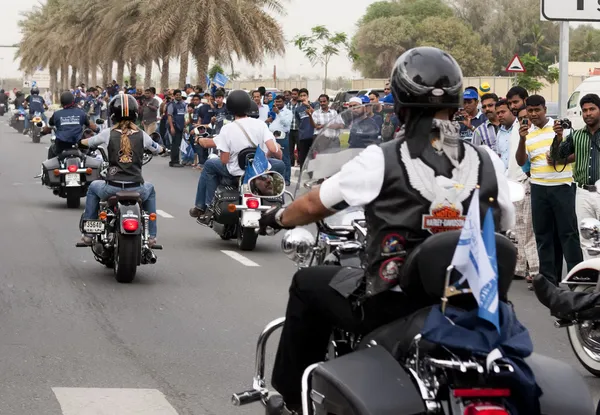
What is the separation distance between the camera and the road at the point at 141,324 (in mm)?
6695

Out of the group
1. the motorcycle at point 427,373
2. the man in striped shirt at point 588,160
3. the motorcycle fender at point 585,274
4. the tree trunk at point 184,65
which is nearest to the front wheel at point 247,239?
the man in striped shirt at point 588,160

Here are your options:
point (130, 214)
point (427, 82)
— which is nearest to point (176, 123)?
point (130, 214)

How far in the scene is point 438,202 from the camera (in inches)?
162

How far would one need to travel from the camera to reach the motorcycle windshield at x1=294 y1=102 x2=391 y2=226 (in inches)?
205

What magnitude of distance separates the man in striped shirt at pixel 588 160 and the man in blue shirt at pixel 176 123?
64.3 ft

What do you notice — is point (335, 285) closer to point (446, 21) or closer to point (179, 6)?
point (179, 6)

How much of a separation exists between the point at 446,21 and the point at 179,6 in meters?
49.2

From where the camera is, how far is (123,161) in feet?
36.7

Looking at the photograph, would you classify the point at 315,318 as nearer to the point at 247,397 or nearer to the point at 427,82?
the point at 247,397

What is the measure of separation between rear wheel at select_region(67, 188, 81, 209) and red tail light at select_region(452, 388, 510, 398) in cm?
1464

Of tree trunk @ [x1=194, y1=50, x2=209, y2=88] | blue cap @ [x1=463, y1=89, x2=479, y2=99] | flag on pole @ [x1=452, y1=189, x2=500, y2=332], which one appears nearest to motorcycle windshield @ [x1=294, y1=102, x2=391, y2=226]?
flag on pole @ [x1=452, y1=189, x2=500, y2=332]

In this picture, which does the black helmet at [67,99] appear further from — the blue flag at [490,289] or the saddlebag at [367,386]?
the blue flag at [490,289]

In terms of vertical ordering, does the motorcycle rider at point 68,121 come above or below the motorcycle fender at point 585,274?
above

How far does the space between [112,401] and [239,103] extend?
7.09m
